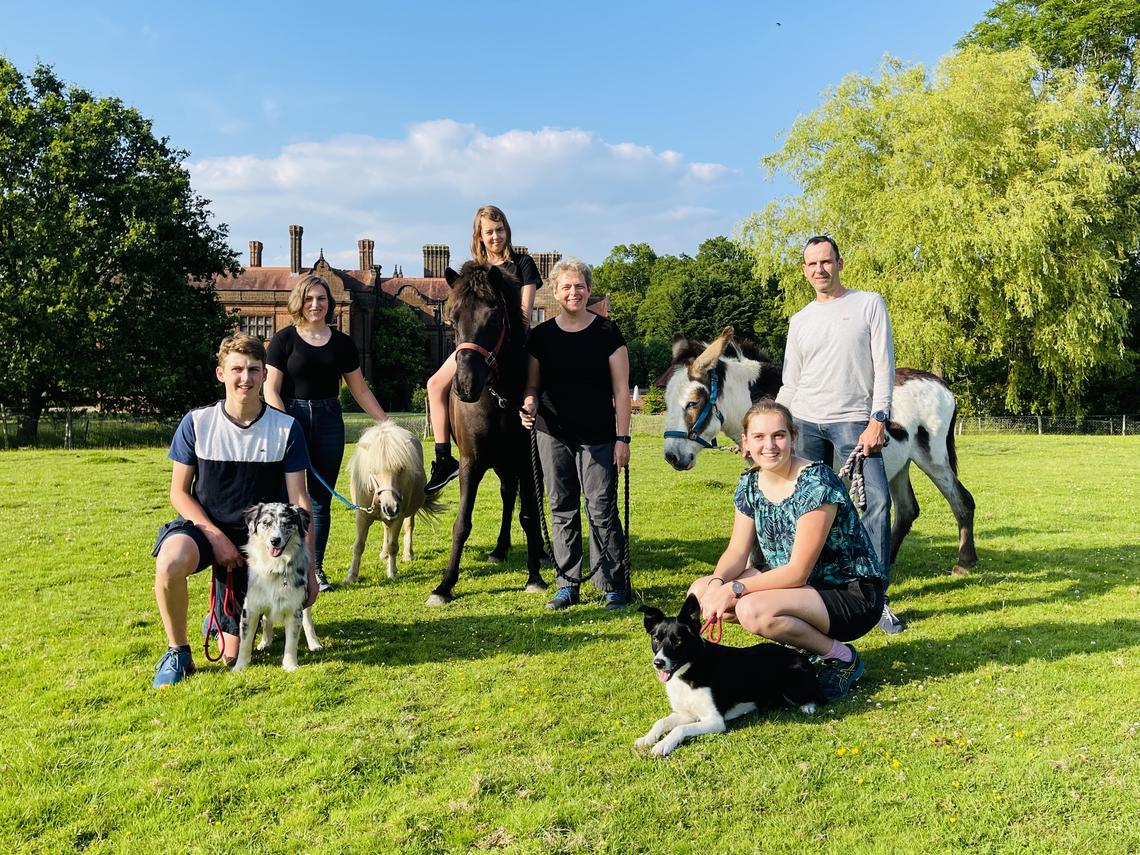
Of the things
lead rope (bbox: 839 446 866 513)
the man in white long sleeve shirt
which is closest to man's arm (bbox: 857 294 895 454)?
the man in white long sleeve shirt

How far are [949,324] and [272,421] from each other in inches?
1174

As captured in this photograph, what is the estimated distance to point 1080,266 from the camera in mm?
28766

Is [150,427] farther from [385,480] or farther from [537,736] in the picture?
[537,736]

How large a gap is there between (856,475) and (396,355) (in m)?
67.9

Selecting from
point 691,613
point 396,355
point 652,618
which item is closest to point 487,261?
point 652,618

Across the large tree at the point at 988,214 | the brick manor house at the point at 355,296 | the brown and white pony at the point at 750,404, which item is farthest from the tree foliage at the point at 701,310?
the brown and white pony at the point at 750,404

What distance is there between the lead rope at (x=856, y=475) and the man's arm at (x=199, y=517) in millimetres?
4256

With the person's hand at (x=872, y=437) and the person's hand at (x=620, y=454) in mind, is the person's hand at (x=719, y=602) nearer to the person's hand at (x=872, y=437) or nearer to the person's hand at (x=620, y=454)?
the person's hand at (x=872, y=437)

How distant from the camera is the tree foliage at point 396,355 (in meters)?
71.1

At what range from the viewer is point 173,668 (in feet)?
16.2

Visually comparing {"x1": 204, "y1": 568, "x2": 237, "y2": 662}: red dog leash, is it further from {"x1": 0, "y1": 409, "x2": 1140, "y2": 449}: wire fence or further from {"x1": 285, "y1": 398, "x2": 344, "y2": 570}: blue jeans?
{"x1": 0, "y1": 409, "x2": 1140, "y2": 449}: wire fence

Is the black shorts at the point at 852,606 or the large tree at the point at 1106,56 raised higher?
the large tree at the point at 1106,56

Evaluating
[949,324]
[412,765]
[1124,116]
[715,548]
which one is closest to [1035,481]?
[715,548]

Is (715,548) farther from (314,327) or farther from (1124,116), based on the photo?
(1124,116)
